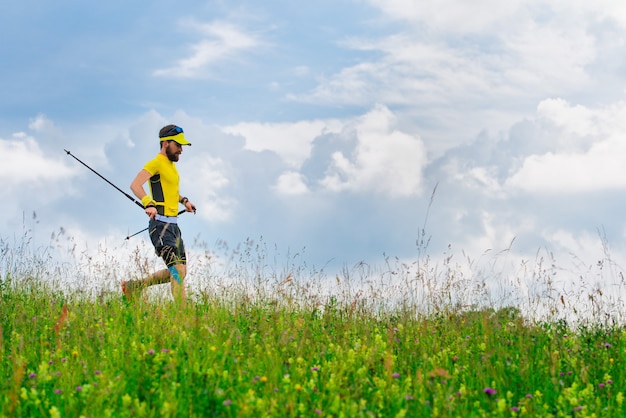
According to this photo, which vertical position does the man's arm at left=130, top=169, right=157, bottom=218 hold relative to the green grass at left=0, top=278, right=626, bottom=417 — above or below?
above

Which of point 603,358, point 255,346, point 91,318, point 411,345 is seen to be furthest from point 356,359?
point 91,318

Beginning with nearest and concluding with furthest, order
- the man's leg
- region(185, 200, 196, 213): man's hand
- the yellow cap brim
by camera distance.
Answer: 1. the man's leg
2. the yellow cap brim
3. region(185, 200, 196, 213): man's hand

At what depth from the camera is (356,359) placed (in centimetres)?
514

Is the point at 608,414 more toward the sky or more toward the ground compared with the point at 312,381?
more toward the ground

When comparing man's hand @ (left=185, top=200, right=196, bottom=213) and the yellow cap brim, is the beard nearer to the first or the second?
the yellow cap brim

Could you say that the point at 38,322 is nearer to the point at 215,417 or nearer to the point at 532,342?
the point at 215,417

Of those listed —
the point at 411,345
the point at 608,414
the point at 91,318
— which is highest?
the point at 91,318

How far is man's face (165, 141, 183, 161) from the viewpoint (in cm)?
806

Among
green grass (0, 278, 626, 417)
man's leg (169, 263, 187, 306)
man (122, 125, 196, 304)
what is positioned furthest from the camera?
man (122, 125, 196, 304)

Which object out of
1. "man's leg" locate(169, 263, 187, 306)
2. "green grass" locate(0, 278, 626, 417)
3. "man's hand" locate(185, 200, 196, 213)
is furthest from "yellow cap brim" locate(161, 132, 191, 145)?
"green grass" locate(0, 278, 626, 417)

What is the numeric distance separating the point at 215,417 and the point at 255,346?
4.39 feet

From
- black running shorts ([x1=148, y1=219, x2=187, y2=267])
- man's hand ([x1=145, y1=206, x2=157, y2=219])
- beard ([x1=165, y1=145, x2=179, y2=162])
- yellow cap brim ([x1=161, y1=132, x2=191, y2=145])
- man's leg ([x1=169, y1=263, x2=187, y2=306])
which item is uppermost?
yellow cap brim ([x1=161, y1=132, x2=191, y2=145])

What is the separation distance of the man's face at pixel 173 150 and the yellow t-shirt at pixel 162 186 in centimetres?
12

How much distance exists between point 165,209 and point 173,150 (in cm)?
74
